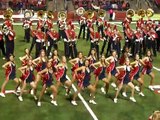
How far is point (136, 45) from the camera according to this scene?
62.4 feet

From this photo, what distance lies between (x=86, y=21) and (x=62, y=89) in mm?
8674

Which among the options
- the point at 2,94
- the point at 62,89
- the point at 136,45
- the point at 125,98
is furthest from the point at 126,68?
the point at 136,45

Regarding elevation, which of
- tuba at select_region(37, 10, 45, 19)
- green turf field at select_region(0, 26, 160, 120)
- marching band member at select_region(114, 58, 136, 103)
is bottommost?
green turf field at select_region(0, 26, 160, 120)

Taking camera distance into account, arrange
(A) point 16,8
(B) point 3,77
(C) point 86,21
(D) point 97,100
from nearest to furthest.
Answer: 1. (D) point 97,100
2. (B) point 3,77
3. (C) point 86,21
4. (A) point 16,8

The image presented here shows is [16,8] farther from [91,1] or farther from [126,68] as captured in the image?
[126,68]

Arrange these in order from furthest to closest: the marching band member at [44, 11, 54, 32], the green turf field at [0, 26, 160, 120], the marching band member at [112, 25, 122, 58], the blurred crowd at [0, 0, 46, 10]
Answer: the blurred crowd at [0, 0, 46, 10], the marching band member at [44, 11, 54, 32], the marching band member at [112, 25, 122, 58], the green turf field at [0, 26, 160, 120]

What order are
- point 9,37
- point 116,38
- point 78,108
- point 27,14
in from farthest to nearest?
1. point 27,14
2. point 116,38
3. point 9,37
4. point 78,108

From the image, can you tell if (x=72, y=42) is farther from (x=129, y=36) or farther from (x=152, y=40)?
(x=152, y=40)

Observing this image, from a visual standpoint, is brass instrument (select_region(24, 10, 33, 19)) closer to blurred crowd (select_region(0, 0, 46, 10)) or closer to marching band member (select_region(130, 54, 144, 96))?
marching band member (select_region(130, 54, 144, 96))

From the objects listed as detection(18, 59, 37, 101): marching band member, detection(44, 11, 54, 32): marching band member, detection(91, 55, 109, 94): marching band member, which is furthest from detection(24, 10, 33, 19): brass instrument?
detection(18, 59, 37, 101): marching band member

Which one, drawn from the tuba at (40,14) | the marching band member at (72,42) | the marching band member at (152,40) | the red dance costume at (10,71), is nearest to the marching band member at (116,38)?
the marching band member at (152,40)

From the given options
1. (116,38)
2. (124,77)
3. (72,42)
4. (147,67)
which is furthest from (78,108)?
(116,38)

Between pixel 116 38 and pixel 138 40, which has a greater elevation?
pixel 116 38

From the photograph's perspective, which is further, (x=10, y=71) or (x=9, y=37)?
(x=9, y=37)
